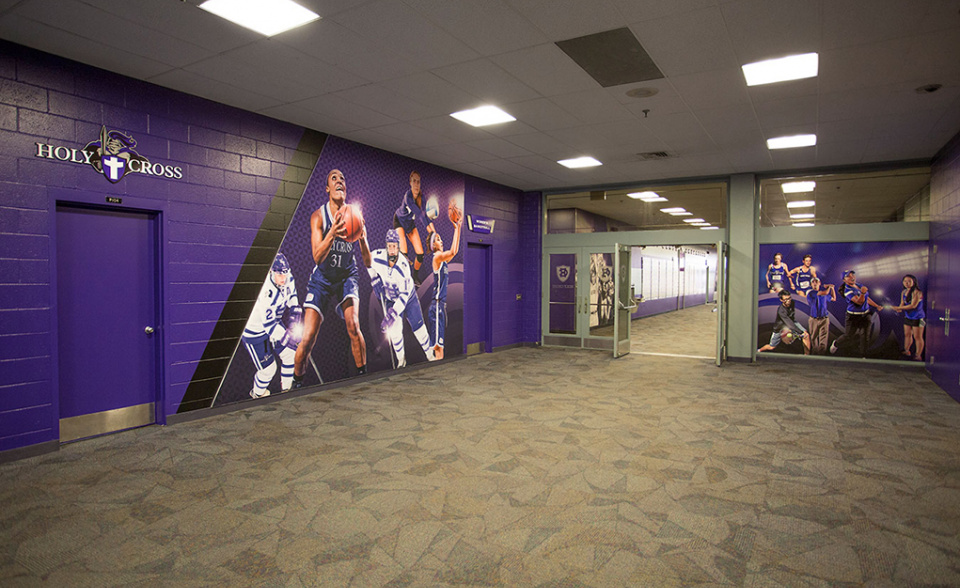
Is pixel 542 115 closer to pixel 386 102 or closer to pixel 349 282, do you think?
pixel 386 102

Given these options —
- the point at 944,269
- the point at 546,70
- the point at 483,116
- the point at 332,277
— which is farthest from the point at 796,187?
the point at 332,277

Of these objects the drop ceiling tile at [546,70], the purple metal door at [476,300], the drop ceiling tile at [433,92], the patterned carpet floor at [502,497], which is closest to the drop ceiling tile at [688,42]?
the drop ceiling tile at [546,70]

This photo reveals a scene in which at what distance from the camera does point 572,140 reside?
6539 mm

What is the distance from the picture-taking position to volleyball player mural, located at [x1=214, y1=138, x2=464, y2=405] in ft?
18.4

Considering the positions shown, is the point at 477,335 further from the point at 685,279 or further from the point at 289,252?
the point at 685,279

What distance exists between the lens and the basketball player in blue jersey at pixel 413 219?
289 inches

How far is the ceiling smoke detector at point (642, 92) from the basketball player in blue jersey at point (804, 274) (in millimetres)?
5041

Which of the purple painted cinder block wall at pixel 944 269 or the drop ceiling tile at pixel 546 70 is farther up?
the drop ceiling tile at pixel 546 70

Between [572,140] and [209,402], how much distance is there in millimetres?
5108

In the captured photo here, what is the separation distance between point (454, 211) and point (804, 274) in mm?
5699

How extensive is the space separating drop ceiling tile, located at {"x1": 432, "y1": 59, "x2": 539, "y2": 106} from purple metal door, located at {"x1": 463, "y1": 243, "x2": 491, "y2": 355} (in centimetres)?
400

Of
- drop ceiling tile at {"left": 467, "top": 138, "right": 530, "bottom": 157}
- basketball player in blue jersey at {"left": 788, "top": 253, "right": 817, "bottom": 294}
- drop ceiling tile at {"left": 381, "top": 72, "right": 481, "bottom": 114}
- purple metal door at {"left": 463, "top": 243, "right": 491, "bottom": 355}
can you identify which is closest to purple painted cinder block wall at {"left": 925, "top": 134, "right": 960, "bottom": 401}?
basketball player in blue jersey at {"left": 788, "top": 253, "right": 817, "bottom": 294}

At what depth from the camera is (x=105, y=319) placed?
4.49m

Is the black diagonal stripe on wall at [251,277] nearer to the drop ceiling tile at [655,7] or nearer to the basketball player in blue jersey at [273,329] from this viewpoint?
the basketball player in blue jersey at [273,329]
